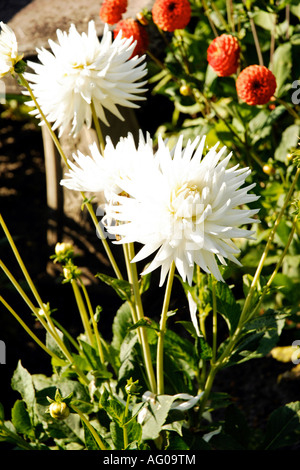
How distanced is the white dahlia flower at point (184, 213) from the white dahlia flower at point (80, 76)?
0.23 meters

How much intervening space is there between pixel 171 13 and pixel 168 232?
663mm

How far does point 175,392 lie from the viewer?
113cm

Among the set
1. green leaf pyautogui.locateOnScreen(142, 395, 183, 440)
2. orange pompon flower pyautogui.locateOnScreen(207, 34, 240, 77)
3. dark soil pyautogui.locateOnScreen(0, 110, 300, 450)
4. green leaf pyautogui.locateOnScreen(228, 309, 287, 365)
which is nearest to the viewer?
green leaf pyautogui.locateOnScreen(142, 395, 183, 440)

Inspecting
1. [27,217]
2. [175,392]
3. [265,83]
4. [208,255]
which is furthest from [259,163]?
[27,217]

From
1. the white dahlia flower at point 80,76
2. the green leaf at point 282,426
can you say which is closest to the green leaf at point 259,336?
the green leaf at point 282,426

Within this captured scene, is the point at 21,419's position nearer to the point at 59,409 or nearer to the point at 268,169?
the point at 59,409

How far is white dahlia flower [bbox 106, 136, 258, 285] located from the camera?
0.72 metres

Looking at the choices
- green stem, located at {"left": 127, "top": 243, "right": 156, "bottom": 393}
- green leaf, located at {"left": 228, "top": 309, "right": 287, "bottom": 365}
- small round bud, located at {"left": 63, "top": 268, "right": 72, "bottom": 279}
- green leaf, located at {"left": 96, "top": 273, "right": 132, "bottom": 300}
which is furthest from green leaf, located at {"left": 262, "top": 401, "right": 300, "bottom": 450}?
small round bud, located at {"left": 63, "top": 268, "right": 72, "bottom": 279}

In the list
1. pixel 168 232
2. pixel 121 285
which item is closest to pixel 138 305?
pixel 121 285

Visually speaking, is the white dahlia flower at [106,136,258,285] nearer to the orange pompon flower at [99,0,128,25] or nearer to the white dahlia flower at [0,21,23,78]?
the white dahlia flower at [0,21,23,78]

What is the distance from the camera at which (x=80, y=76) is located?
91 cm

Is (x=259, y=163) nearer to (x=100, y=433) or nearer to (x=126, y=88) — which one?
(x=126, y=88)

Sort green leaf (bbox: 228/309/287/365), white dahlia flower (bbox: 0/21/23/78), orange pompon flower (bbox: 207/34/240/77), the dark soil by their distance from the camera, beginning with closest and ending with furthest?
white dahlia flower (bbox: 0/21/23/78), green leaf (bbox: 228/309/287/365), orange pompon flower (bbox: 207/34/240/77), the dark soil

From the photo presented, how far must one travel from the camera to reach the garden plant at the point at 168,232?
2.44 ft
